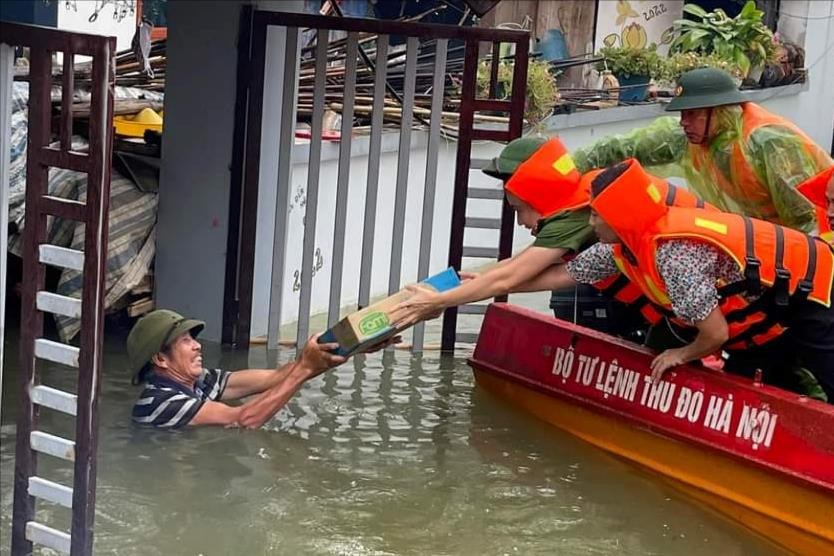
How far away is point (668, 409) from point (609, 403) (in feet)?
1.32

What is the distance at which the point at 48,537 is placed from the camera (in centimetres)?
399

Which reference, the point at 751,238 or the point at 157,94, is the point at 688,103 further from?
the point at 157,94

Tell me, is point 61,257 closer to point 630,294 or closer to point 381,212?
point 630,294

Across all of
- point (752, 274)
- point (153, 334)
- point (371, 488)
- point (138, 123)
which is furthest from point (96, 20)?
point (752, 274)

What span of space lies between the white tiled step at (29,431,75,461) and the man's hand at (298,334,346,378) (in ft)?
7.43

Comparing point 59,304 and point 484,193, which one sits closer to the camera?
point 59,304

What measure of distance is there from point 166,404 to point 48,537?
237 cm

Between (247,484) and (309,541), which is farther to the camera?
(247,484)

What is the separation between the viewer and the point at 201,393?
6.57m

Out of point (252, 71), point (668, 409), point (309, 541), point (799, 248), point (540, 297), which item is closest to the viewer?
point (309, 541)

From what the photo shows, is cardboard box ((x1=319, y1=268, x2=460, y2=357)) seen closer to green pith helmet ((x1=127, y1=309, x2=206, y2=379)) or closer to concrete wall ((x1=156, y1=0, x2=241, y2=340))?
green pith helmet ((x1=127, y1=309, x2=206, y2=379))

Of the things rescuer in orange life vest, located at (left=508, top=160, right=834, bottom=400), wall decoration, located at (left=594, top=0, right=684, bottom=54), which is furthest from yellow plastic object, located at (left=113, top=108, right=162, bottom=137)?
wall decoration, located at (left=594, top=0, right=684, bottom=54)

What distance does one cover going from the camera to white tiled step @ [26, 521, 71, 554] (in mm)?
3955

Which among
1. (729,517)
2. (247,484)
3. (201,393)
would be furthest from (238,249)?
(729,517)
